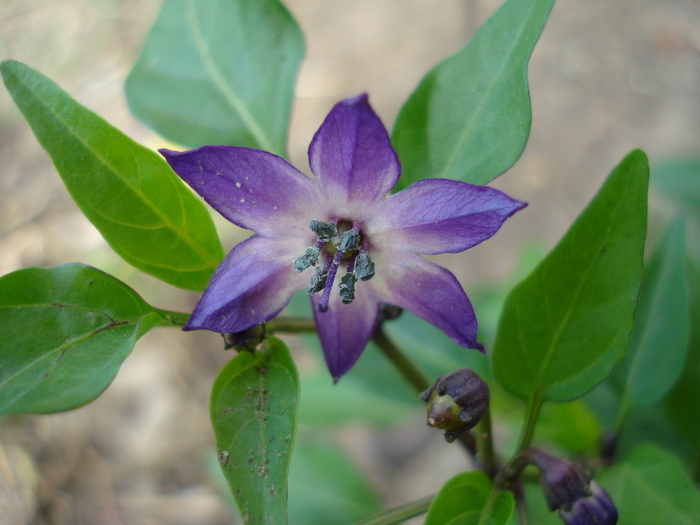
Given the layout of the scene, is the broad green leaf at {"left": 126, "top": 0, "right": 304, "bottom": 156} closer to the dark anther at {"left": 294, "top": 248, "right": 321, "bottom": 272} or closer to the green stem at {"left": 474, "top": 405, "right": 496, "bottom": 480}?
the dark anther at {"left": 294, "top": 248, "right": 321, "bottom": 272}

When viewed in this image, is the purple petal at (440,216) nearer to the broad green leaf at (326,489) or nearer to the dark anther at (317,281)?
the dark anther at (317,281)

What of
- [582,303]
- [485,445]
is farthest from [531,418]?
[582,303]

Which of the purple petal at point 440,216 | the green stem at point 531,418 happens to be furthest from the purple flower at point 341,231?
the green stem at point 531,418

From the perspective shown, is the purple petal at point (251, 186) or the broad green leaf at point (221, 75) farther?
the broad green leaf at point (221, 75)

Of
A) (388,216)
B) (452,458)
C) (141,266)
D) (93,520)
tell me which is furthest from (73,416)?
(388,216)

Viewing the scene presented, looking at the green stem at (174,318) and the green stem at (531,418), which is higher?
the green stem at (174,318)
